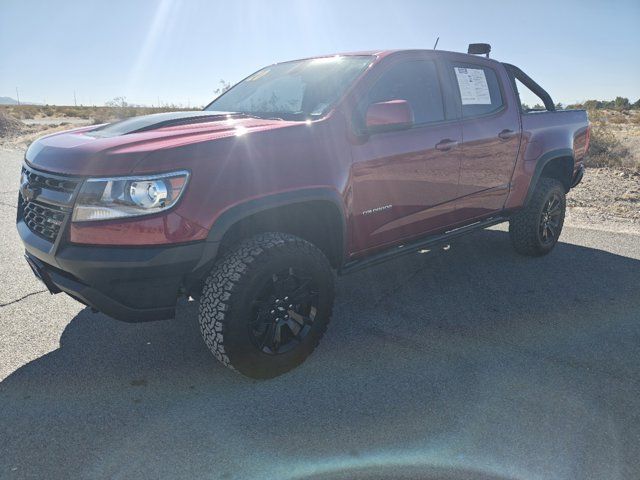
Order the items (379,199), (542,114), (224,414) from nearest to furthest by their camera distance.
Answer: (224,414), (379,199), (542,114)

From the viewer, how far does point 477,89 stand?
413 cm

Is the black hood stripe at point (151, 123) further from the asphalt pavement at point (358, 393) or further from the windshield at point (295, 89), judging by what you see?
the asphalt pavement at point (358, 393)

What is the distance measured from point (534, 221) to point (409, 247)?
179cm

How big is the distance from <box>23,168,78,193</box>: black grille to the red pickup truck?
10mm

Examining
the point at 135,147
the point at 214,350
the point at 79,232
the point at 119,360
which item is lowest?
the point at 119,360

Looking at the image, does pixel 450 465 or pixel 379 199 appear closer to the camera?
pixel 450 465

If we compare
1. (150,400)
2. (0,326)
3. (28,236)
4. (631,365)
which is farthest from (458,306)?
(0,326)

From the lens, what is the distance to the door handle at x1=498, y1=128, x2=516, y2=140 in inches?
164

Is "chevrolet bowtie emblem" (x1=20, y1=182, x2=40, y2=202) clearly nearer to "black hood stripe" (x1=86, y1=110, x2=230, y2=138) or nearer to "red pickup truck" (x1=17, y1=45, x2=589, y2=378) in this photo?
"red pickup truck" (x1=17, y1=45, x2=589, y2=378)

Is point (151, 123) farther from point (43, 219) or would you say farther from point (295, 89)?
point (295, 89)

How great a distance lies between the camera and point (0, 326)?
339 centimetres

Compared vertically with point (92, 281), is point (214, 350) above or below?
below

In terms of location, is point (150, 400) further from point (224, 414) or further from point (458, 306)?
point (458, 306)

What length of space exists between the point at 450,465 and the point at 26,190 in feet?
8.50
